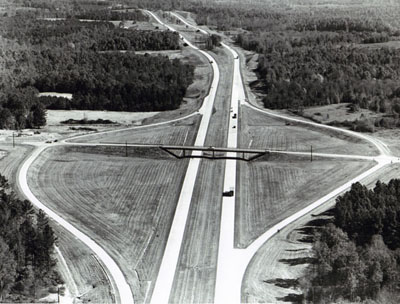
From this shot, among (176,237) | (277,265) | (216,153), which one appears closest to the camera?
(277,265)

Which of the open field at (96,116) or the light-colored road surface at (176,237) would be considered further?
the open field at (96,116)

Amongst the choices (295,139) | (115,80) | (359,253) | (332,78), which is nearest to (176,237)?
(359,253)

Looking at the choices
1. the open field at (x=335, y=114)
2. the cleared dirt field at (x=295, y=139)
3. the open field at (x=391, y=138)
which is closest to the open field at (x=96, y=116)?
the cleared dirt field at (x=295, y=139)

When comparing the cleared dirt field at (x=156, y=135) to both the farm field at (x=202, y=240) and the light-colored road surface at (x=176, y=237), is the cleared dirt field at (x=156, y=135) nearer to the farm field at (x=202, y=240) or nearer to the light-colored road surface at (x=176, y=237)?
the light-colored road surface at (x=176, y=237)

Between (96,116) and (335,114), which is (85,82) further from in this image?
(335,114)

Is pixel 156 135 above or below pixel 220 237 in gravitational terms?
above

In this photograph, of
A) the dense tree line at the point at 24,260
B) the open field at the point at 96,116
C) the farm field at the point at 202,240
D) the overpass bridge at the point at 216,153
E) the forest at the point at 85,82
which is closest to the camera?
the dense tree line at the point at 24,260

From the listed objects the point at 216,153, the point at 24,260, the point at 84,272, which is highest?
the point at 24,260
